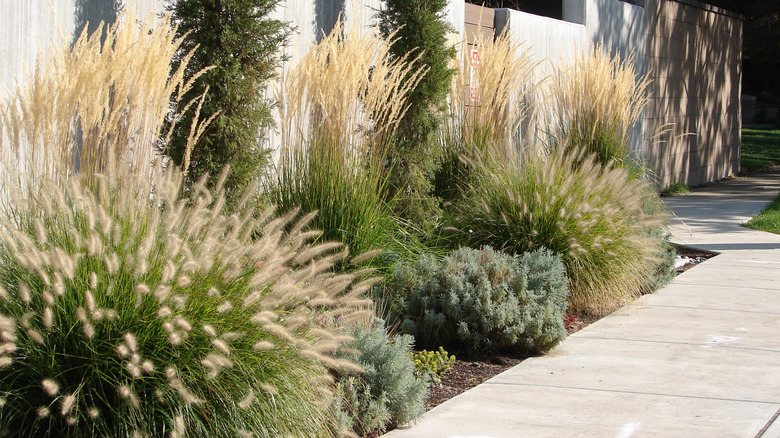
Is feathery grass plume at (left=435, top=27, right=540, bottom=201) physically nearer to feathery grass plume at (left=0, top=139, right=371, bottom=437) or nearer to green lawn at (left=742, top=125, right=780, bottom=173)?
feathery grass plume at (left=0, top=139, right=371, bottom=437)

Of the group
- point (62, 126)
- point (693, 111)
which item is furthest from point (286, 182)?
point (693, 111)

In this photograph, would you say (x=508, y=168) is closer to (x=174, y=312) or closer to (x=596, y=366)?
(x=596, y=366)

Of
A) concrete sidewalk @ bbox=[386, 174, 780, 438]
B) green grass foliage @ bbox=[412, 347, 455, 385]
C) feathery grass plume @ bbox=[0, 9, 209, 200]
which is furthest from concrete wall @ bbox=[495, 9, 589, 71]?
feathery grass plume @ bbox=[0, 9, 209, 200]

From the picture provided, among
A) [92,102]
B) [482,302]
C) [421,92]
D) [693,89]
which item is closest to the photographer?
[92,102]

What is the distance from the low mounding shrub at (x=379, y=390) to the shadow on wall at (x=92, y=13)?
10.3ft

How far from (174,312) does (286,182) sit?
9.85 ft

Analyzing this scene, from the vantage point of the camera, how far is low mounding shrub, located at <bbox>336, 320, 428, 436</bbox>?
4.29 m

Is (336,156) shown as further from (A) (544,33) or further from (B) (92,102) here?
(A) (544,33)

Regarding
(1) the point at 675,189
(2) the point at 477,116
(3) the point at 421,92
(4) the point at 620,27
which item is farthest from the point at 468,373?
(1) the point at 675,189

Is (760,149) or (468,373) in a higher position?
(760,149)

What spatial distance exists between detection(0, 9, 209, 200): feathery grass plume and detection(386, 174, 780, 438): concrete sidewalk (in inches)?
89.8

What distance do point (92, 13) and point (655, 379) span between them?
4450 millimetres

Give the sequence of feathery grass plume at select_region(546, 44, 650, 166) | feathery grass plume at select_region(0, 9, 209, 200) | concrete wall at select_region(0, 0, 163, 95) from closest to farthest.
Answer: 1. feathery grass plume at select_region(0, 9, 209, 200)
2. concrete wall at select_region(0, 0, 163, 95)
3. feathery grass plume at select_region(546, 44, 650, 166)

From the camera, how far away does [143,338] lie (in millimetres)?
3480
